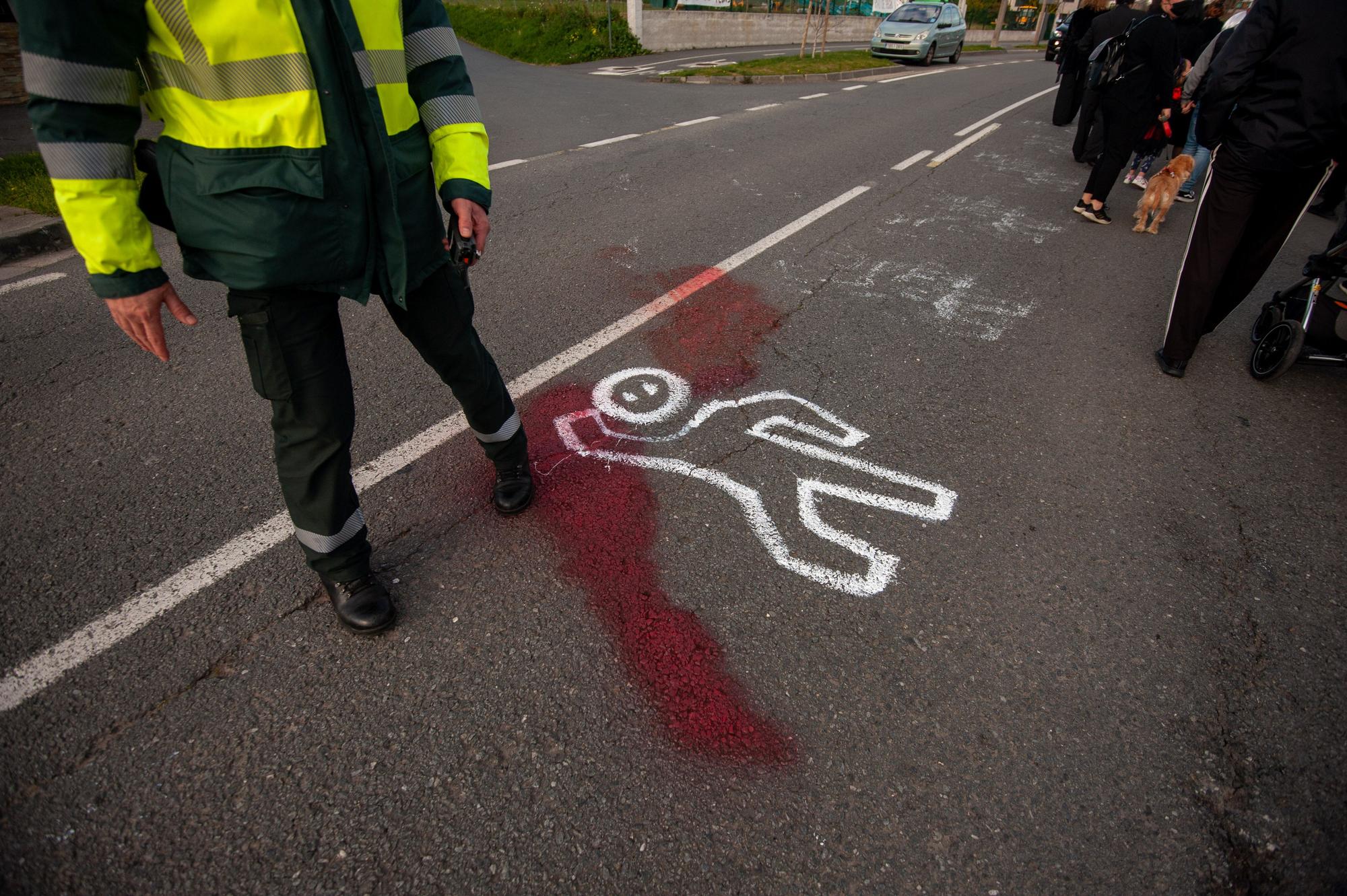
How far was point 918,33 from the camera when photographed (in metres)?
20.5

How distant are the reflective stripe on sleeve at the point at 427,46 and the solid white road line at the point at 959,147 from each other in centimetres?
751

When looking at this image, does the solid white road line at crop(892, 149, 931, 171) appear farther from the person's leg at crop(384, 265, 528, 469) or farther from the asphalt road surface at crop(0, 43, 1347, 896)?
the person's leg at crop(384, 265, 528, 469)

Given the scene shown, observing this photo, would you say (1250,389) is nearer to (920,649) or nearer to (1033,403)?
(1033,403)

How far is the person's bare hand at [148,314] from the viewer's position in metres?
1.60

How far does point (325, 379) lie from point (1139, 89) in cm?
730

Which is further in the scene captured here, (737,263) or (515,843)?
(737,263)

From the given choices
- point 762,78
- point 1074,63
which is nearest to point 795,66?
point 762,78

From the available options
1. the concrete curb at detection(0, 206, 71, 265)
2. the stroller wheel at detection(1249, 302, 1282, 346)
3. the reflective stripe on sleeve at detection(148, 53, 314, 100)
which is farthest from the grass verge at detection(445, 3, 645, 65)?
the reflective stripe on sleeve at detection(148, 53, 314, 100)

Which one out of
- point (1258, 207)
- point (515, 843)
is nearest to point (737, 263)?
point (1258, 207)

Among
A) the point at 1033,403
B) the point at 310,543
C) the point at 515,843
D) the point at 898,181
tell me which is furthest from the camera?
the point at 898,181

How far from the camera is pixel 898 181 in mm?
7371

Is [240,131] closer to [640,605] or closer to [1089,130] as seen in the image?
[640,605]

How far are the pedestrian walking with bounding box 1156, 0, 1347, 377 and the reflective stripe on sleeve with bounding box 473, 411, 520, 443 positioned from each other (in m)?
3.78

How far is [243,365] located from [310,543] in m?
2.11
